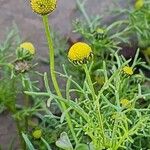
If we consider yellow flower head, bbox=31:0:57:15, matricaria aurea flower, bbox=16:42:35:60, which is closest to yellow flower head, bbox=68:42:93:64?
yellow flower head, bbox=31:0:57:15

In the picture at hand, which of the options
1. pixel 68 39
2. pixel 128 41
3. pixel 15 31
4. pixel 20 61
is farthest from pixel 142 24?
pixel 20 61

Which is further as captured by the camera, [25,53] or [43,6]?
[25,53]

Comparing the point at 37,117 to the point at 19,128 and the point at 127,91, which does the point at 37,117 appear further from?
the point at 127,91

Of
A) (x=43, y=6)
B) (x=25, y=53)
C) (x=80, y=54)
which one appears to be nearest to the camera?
(x=43, y=6)

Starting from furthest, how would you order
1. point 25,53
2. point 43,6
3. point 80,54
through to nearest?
point 25,53, point 80,54, point 43,6

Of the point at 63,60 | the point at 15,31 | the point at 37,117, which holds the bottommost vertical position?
the point at 37,117

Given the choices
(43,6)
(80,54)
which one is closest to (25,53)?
(80,54)

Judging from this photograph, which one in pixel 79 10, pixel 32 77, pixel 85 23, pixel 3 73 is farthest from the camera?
pixel 79 10

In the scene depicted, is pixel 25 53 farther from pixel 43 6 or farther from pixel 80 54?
pixel 43 6

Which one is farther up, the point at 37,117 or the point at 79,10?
the point at 79,10

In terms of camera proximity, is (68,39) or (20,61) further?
(68,39)

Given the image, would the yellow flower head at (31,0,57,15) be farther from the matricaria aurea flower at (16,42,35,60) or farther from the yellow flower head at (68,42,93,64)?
the matricaria aurea flower at (16,42,35,60)
